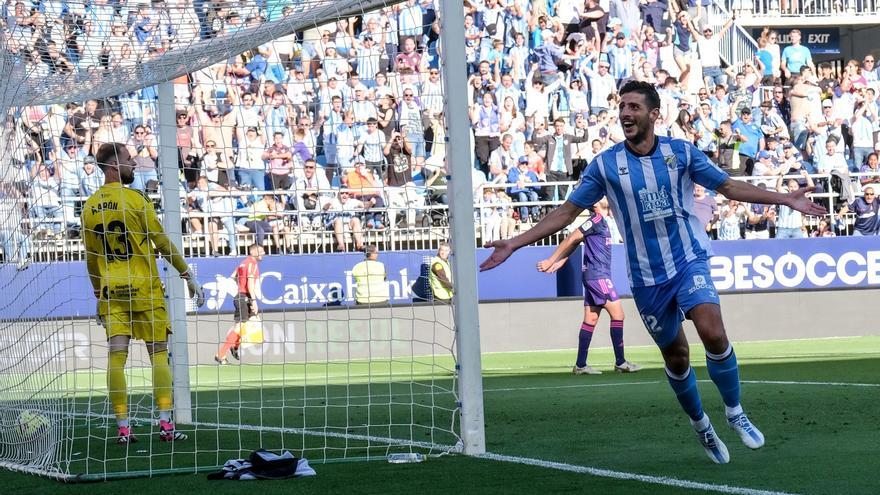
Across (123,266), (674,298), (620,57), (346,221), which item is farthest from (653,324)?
(620,57)

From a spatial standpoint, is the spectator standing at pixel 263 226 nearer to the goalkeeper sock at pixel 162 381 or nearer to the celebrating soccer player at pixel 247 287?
the celebrating soccer player at pixel 247 287

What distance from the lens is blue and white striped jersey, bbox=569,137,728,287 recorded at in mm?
7117

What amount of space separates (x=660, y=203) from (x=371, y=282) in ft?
42.2

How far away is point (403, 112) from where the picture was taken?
15898 mm

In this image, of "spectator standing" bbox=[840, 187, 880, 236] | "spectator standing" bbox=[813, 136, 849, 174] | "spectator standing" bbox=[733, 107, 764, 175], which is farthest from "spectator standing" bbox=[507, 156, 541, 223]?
"spectator standing" bbox=[813, 136, 849, 174]

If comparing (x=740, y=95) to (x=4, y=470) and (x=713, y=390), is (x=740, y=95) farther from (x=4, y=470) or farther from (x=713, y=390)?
(x=4, y=470)

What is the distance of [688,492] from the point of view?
5988mm

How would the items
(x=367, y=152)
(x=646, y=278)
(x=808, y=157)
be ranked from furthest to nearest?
(x=808, y=157) → (x=367, y=152) → (x=646, y=278)

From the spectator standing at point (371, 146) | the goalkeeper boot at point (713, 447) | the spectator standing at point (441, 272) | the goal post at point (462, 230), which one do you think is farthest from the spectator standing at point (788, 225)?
the goalkeeper boot at point (713, 447)

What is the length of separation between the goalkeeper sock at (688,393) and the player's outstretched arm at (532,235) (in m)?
1.08

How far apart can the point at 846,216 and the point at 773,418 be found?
14.3 m

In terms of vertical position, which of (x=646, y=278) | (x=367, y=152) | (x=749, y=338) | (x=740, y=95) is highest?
(x=740, y=95)

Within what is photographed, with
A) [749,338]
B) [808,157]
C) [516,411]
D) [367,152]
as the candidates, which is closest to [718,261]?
[749,338]

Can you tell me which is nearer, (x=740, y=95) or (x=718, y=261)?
(x=718, y=261)
